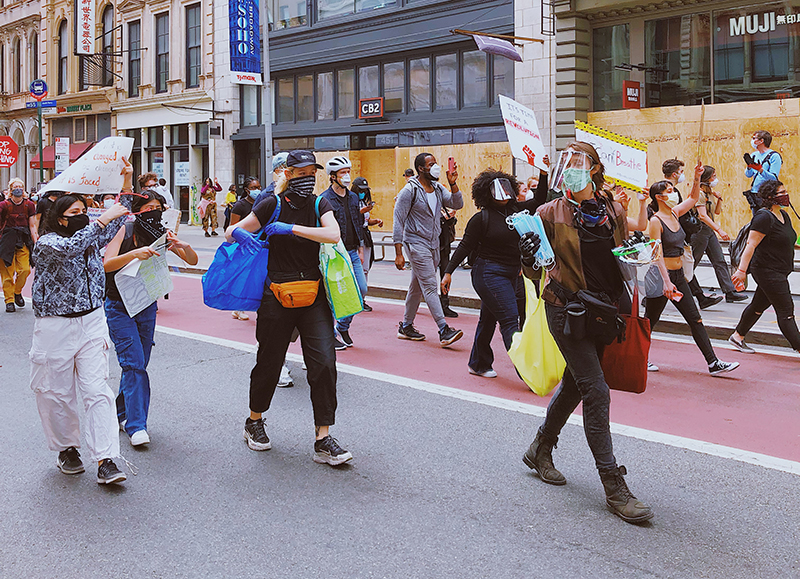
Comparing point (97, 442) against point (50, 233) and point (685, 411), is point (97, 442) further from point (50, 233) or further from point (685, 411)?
point (685, 411)

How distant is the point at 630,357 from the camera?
4.66m

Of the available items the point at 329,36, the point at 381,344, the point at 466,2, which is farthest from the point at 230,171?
the point at 381,344

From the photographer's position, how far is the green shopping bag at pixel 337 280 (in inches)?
207

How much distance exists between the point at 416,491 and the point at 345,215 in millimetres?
4801

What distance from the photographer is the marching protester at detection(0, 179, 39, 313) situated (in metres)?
12.6

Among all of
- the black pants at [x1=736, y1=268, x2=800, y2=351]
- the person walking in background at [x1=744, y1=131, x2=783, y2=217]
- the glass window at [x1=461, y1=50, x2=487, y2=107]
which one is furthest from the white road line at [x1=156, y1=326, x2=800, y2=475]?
the glass window at [x1=461, y1=50, x2=487, y2=107]

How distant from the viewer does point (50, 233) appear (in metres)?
4.84

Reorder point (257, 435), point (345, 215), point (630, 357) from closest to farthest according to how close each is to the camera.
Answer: point (630, 357) < point (257, 435) < point (345, 215)

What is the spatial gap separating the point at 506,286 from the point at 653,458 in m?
2.43

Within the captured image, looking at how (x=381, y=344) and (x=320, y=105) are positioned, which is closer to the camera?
(x=381, y=344)

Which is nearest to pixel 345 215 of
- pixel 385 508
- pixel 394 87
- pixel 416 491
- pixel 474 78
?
pixel 416 491

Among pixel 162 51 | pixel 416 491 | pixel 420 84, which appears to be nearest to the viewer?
pixel 416 491

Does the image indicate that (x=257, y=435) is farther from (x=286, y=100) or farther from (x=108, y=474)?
(x=286, y=100)

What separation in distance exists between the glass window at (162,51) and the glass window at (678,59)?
2110 centimetres
